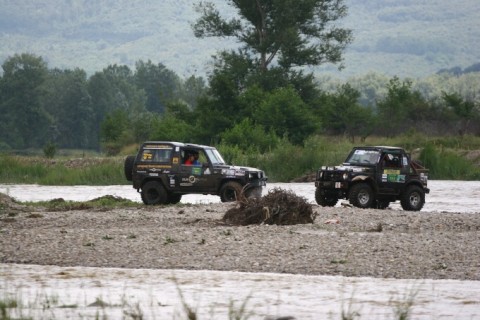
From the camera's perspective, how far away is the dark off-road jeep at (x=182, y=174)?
3247 cm

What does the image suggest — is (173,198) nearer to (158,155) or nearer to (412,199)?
(158,155)

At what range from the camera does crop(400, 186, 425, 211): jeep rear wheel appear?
3225cm

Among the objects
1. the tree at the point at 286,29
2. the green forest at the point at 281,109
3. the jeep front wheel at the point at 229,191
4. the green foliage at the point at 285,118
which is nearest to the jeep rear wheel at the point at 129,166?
the jeep front wheel at the point at 229,191

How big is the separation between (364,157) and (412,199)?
1746 mm

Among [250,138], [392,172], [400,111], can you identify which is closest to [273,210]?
[392,172]

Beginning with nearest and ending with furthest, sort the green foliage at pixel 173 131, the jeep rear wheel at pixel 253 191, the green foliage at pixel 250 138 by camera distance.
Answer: the jeep rear wheel at pixel 253 191 < the green foliage at pixel 250 138 < the green foliage at pixel 173 131

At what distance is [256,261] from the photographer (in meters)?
19.6

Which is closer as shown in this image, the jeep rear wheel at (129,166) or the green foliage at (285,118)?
the jeep rear wheel at (129,166)

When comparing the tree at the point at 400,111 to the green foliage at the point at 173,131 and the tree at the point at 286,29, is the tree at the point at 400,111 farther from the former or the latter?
the green foliage at the point at 173,131

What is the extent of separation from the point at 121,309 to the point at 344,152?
42201mm

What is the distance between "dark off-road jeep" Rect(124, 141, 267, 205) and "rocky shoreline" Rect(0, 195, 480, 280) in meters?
4.25

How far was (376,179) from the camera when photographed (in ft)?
104

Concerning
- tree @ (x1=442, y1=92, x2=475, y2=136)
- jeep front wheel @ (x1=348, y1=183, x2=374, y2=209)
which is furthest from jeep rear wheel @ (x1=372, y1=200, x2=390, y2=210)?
tree @ (x1=442, y1=92, x2=475, y2=136)

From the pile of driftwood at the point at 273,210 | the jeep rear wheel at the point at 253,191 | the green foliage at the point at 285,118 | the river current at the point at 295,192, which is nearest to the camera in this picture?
the pile of driftwood at the point at 273,210
